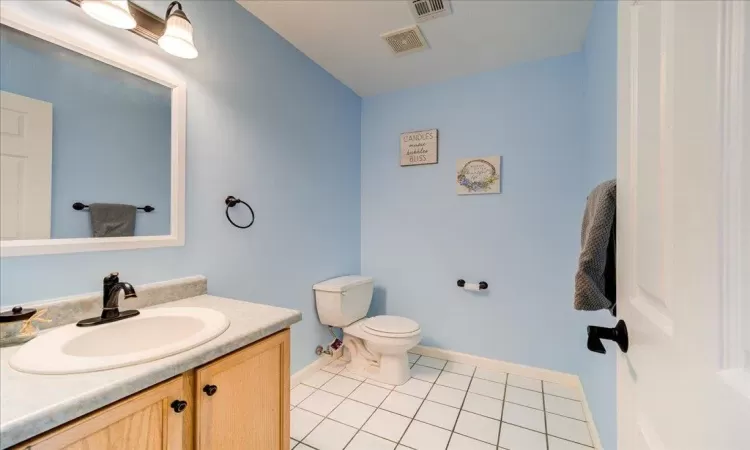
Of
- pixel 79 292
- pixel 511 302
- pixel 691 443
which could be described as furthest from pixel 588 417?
pixel 79 292

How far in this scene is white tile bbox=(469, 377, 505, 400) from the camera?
1.96m

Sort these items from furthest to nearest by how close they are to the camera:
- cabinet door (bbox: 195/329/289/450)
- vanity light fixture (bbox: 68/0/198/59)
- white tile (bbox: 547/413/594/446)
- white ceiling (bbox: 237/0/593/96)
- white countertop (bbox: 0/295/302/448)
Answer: white ceiling (bbox: 237/0/593/96)
white tile (bbox: 547/413/594/446)
vanity light fixture (bbox: 68/0/198/59)
cabinet door (bbox: 195/329/289/450)
white countertop (bbox: 0/295/302/448)

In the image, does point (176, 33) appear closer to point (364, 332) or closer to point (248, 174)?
point (248, 174)

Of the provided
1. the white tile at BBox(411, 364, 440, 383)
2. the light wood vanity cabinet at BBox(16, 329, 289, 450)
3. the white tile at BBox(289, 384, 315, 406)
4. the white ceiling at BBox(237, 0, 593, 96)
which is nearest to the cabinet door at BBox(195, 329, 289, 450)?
the light wood vanity cabinet at BBox(16, 329, 289, 450)

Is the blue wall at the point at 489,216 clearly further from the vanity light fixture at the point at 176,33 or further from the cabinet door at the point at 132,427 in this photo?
the cabinet door at the point at 132,427

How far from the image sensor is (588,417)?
1.68 m

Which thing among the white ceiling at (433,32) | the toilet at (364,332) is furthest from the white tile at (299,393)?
the white ceiling at (433,32)

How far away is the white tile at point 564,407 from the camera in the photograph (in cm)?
176

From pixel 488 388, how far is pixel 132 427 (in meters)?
2.00

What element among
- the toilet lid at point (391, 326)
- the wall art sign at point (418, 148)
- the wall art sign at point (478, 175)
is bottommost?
the toilet lid at point (391, 326)

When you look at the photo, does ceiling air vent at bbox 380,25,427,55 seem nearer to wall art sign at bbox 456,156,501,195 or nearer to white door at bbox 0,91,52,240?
wall art sign at bbox 456,156,501,195

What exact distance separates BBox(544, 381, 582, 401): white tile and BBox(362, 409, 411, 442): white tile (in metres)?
1.04

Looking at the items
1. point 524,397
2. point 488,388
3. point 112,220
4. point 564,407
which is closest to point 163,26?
point 112,220

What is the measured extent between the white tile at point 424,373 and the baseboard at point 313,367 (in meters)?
0.59
